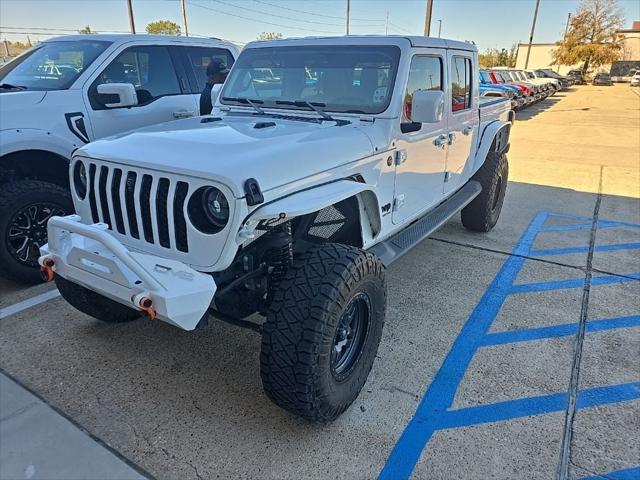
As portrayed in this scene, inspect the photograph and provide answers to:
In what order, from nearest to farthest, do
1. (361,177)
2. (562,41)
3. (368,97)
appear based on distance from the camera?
(361,177) < (368,97) < (562,41)

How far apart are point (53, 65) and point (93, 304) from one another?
2744 mm

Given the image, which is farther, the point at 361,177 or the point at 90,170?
the point at 361,177

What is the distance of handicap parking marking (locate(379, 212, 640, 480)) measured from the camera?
8.39ft

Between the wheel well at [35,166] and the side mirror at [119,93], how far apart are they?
708 mm

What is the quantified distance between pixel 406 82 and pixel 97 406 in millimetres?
2938

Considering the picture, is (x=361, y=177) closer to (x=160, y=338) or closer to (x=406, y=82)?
(x=406, y=82)

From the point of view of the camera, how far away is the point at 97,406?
276cm

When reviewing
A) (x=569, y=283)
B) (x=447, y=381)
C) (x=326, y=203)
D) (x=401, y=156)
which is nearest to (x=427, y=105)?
(x=401, y=156)

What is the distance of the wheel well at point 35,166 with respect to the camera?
4148 millimetres

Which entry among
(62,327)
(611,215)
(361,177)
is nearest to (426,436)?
(361,177)

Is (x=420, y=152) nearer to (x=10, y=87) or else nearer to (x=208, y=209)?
(x=208, y=209)

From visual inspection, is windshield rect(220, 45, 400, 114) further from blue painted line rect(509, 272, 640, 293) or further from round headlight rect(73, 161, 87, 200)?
blue painted line rect(509, 272, 640, 293)

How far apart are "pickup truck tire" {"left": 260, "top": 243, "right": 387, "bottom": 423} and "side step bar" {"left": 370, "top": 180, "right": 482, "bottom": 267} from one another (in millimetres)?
791

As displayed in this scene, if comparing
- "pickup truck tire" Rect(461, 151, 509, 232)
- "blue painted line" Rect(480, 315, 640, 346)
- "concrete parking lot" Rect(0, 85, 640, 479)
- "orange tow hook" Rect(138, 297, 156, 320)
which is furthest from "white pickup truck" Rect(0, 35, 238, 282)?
"blue painted line" Rect(480, 315, 640, 346)
